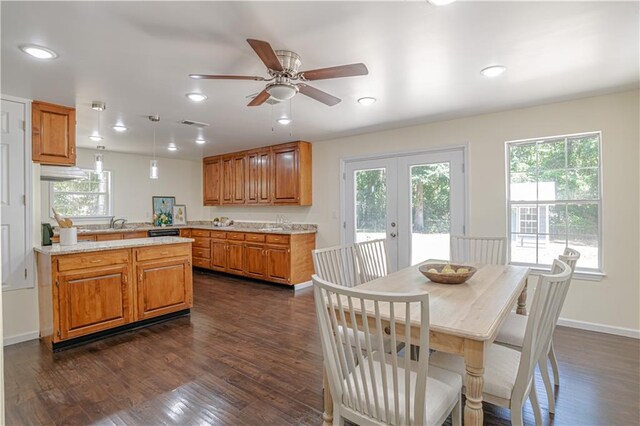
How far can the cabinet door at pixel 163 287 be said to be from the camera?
3.53 meters

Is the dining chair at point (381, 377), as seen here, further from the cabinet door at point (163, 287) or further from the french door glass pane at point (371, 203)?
the french door glass pane at point (371, 203)

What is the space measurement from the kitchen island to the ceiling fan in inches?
80.4

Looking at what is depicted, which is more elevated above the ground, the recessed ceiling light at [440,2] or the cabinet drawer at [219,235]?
the recessed ceiling light at [440,2]

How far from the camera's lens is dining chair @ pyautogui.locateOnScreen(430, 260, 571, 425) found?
4.88 ft

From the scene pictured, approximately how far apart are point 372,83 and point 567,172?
7.77 ft

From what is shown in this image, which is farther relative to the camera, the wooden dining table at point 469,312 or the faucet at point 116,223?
the faucet at point 116,223

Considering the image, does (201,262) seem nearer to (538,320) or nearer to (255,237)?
(255,237)

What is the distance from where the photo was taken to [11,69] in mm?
2615

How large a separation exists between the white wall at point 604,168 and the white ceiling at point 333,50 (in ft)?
0.85

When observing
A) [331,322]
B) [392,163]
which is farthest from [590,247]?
[331,322]

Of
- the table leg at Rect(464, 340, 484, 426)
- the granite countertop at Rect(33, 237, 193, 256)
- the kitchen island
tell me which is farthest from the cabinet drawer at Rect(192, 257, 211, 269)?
the table leg at Rect(464, 340, 484, 426)

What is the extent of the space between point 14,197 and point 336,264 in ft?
10.1

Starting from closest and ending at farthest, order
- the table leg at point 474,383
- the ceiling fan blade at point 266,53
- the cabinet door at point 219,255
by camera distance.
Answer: the table leg at point 474,383, the ceiling fan blade at point 266,53, the cabinet door at point 219,255

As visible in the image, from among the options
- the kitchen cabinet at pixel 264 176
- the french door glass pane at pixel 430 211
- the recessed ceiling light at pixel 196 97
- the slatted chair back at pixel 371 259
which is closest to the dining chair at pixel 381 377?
the slatted chair back at pixel 371 259
